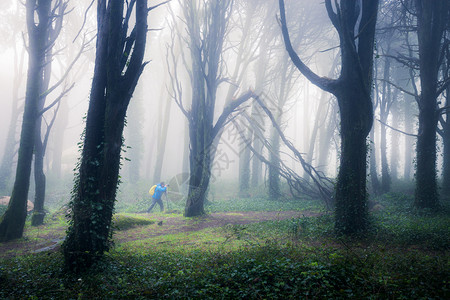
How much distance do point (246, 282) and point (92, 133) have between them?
13.3 feet

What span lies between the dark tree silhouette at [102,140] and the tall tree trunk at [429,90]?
36.6 ft

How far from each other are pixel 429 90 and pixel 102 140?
12.1 m

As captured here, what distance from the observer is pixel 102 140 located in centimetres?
553

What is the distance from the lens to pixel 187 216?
12.8 metres

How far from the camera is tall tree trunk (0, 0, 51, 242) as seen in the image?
28.2 ft

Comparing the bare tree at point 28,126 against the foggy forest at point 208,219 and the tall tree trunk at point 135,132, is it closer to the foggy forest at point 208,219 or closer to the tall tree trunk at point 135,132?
Answer: the foggy forest at point 208,219

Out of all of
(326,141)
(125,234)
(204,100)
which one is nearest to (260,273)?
(125,234)

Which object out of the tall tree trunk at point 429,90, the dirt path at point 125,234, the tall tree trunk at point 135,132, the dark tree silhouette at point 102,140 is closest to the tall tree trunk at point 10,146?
the tall tree trunk at point 135,132

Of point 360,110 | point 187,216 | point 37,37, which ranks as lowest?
point 187,216

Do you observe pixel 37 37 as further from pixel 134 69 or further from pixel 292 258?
pixel 292 258

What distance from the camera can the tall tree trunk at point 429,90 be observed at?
35.2 feet

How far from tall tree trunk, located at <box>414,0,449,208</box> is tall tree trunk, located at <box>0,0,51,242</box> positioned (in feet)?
46.6

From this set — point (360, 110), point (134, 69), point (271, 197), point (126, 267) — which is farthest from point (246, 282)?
point (271, 197)

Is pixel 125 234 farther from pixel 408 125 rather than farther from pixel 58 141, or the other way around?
pixel 408 125
